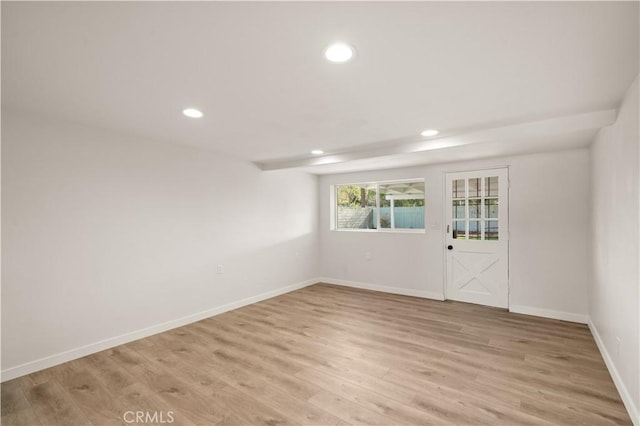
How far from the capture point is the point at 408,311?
4.29 meters

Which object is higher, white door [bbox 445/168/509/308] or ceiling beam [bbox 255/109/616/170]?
ceiling beam [bbox 255/109/616/170]

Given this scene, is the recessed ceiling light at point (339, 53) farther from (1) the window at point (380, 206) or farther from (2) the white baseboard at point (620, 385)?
(1) the window at point (380, 206)

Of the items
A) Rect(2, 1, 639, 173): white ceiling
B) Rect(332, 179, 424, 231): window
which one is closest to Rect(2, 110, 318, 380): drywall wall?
Rect(2, 1, 639, 173): white ceiling

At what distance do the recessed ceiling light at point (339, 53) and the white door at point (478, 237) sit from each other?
11.7 ft

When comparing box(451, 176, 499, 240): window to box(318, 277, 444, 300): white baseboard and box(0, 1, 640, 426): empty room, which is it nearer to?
box(0, 1, 640, 426): empty room

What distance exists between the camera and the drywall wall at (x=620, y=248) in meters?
1.97

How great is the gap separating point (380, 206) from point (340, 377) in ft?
11.9

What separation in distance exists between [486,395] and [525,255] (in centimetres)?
256

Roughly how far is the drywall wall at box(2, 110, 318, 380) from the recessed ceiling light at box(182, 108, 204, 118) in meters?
1.18

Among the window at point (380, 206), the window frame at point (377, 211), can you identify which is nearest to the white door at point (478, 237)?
the window frame at point (377, 211)

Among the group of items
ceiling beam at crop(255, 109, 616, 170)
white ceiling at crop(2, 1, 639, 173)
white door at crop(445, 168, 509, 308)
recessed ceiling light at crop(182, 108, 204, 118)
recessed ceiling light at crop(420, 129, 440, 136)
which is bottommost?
white door at crop(445, 168, 509, 308)

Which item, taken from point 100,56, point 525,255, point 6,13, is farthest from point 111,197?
point 525,255

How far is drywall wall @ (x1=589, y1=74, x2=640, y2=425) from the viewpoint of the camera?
197 cm

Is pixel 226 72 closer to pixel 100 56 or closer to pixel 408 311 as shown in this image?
pixel 100 56
